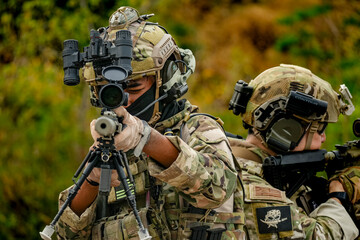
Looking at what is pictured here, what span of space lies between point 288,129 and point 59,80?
635 centimetres

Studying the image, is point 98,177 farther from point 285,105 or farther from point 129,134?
point 285,105

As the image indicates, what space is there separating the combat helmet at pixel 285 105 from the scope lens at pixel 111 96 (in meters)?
2.03

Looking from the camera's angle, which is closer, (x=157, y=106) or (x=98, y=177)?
(x=98, y=177)

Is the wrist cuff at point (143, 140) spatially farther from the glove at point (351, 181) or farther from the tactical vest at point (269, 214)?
the glove at point (351, 181)

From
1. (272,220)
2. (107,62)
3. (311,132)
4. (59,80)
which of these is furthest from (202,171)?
(59,80)

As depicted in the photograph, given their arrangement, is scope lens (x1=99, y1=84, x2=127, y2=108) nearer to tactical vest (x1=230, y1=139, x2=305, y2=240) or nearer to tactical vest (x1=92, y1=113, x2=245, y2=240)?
tactical vest (x1=92, y1=113, x2=245, y2=240)

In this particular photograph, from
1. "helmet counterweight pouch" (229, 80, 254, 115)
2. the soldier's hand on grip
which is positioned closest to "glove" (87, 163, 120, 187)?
the soldier's hand on grip

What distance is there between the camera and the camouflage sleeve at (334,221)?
180 inches

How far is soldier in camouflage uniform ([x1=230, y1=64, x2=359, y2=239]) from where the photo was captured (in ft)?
14.8

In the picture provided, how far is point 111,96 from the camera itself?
3027 mm

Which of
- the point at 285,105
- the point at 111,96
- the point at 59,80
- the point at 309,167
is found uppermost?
the point at 59,80

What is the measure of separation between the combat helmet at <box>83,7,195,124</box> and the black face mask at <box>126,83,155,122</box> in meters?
0.03

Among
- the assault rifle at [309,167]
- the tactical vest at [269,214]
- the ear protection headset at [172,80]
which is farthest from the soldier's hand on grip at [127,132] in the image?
the assault rifle at [309,167]

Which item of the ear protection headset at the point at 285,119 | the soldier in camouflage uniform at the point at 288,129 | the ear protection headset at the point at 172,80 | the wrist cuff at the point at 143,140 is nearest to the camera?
the wrist cuff at the point at 143,140
